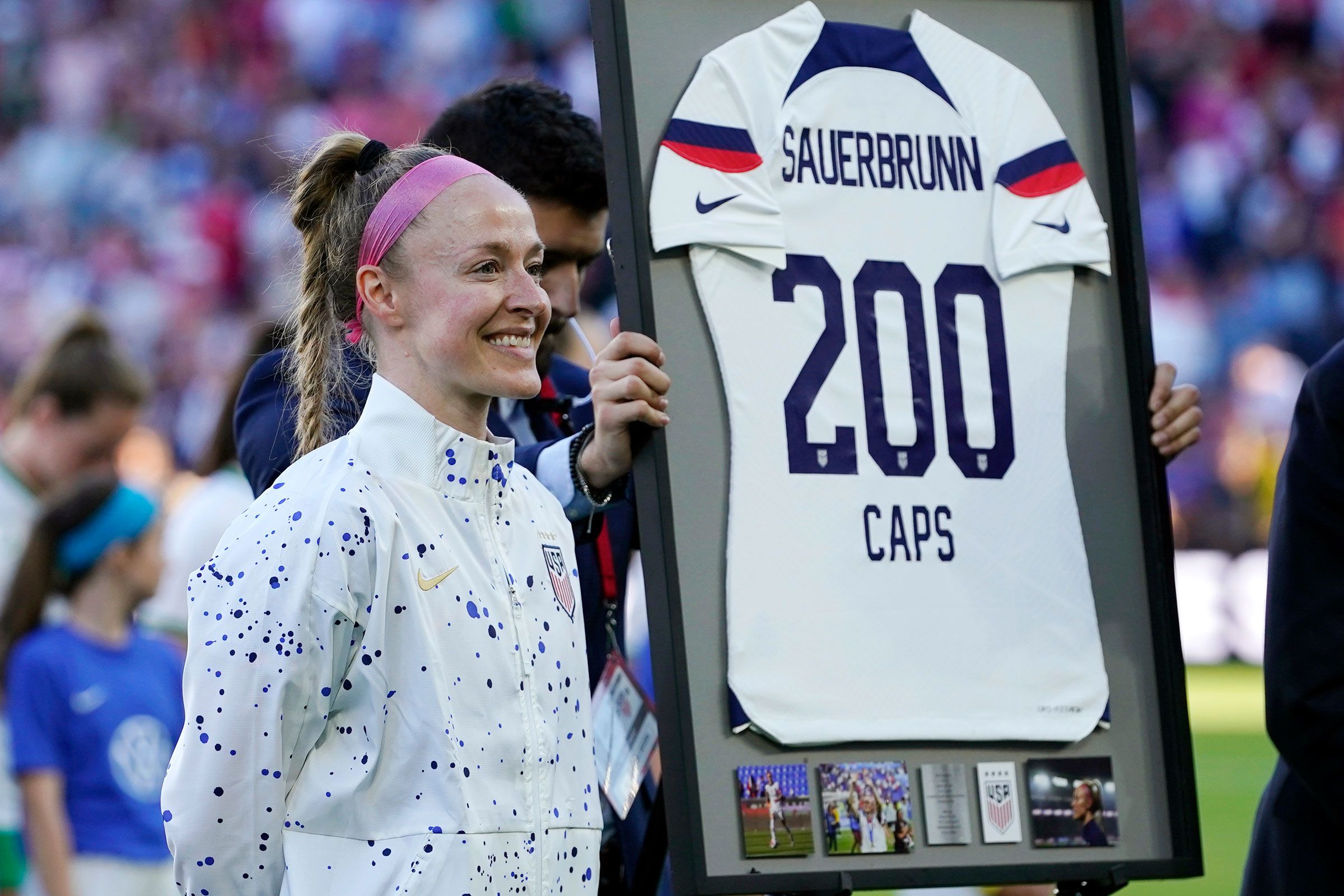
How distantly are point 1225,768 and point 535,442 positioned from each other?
9.46 meters

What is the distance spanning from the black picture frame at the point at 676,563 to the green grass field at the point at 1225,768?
153 inches

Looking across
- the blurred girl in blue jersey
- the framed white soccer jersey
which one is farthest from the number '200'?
the blurred girl in blue jersey

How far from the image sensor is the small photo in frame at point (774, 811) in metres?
2.59

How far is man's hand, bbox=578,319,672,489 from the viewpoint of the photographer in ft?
8.47

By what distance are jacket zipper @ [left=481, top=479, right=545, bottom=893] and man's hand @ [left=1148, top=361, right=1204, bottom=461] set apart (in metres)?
1.11

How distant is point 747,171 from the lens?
108 inches

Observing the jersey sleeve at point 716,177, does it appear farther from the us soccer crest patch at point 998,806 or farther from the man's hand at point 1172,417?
the us soccer crest patch at point 998,806

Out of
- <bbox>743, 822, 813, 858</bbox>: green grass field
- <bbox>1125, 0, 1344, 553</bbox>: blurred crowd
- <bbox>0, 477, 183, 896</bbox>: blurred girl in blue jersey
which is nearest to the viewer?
<bbox>743, 822, 813, 858</bbox>: green grass field

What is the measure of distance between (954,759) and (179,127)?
717 inches

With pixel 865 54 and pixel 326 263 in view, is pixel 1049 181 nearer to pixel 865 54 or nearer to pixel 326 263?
pixel 865 54

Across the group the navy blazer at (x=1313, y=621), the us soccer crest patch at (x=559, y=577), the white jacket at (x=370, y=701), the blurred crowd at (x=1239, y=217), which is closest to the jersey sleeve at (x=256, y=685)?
the white jacket at (x=370, y=701)

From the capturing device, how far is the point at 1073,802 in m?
2.80

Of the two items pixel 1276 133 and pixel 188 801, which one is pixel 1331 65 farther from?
pixel 188 801

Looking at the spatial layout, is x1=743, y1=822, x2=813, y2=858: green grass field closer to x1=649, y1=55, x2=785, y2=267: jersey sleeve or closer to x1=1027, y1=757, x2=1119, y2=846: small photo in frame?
x1=1027, y1=757, x2=1119, y2=846: small photo in frame
